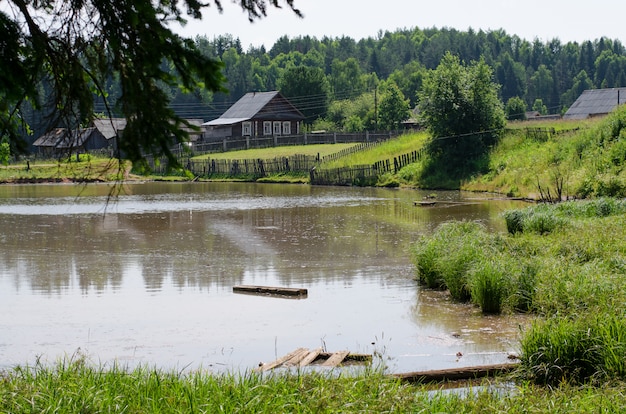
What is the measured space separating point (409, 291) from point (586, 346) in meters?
7.44

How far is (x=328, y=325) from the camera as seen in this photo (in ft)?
45.8

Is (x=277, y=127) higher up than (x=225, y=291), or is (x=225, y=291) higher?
(x=277, y=127)

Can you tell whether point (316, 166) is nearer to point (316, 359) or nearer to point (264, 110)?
point (264, 110)

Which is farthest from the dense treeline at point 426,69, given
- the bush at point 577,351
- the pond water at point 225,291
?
the bush at point 577,351

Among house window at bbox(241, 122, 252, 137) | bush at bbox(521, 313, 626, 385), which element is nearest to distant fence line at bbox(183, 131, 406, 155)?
house window at bbox(241, 122, 252, 137)

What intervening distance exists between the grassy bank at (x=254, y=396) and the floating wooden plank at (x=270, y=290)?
26.6 ft

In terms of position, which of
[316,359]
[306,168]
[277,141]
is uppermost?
[277,141]

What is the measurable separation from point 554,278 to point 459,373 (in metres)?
4.36

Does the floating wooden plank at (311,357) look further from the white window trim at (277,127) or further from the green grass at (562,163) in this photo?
the white window trim at (277,127)

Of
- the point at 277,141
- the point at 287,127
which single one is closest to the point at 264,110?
the point at 287,127

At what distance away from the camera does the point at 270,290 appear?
1698cm

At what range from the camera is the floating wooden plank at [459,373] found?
32.4ft

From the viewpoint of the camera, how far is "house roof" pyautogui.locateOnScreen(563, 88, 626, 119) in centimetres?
8529

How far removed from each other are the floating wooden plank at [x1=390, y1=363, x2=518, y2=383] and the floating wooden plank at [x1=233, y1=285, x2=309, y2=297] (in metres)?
6.81
